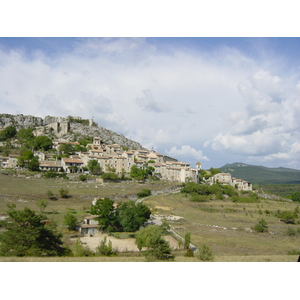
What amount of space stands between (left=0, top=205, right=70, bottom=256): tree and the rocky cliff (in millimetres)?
60504

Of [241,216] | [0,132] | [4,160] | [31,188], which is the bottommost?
[241,216]

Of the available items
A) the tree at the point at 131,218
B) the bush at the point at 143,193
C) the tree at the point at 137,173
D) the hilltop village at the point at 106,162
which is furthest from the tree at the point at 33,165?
the tree at the point at 131,218

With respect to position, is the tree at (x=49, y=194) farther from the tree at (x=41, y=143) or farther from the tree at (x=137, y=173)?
the tree at (x=41, y=143)

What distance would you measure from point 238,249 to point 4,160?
135 ft

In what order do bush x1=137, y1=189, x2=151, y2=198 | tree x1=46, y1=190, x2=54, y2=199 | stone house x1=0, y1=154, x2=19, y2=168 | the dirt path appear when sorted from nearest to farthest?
Result: the dirt path → tree x1=46, y1=190, x2=54, y2=199 → bush x1=137, y1=189, x2=151, y2=198 → stone house x1=0, y1=154, x2=19, y2=168

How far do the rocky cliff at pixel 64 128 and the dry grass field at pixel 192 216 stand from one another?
37150 millimetres

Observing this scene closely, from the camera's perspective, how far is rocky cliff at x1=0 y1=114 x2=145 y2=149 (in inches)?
2945

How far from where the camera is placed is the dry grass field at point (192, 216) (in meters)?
15.6

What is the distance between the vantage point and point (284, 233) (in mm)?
24375

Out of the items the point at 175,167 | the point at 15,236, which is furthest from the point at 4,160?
the point at 15,236

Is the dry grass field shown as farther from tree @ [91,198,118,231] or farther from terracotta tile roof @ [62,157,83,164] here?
terracotta tile roof @ [62,157,83,164]

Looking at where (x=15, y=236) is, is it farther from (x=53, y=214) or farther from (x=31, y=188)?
(x=31, y=188)

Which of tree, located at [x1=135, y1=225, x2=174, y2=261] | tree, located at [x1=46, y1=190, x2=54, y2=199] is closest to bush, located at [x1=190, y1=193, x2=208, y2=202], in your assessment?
tree, located at [x1=46, y1=190, x2=54, y2=199]

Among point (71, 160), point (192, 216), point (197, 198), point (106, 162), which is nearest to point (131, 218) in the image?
point (192, 216)
